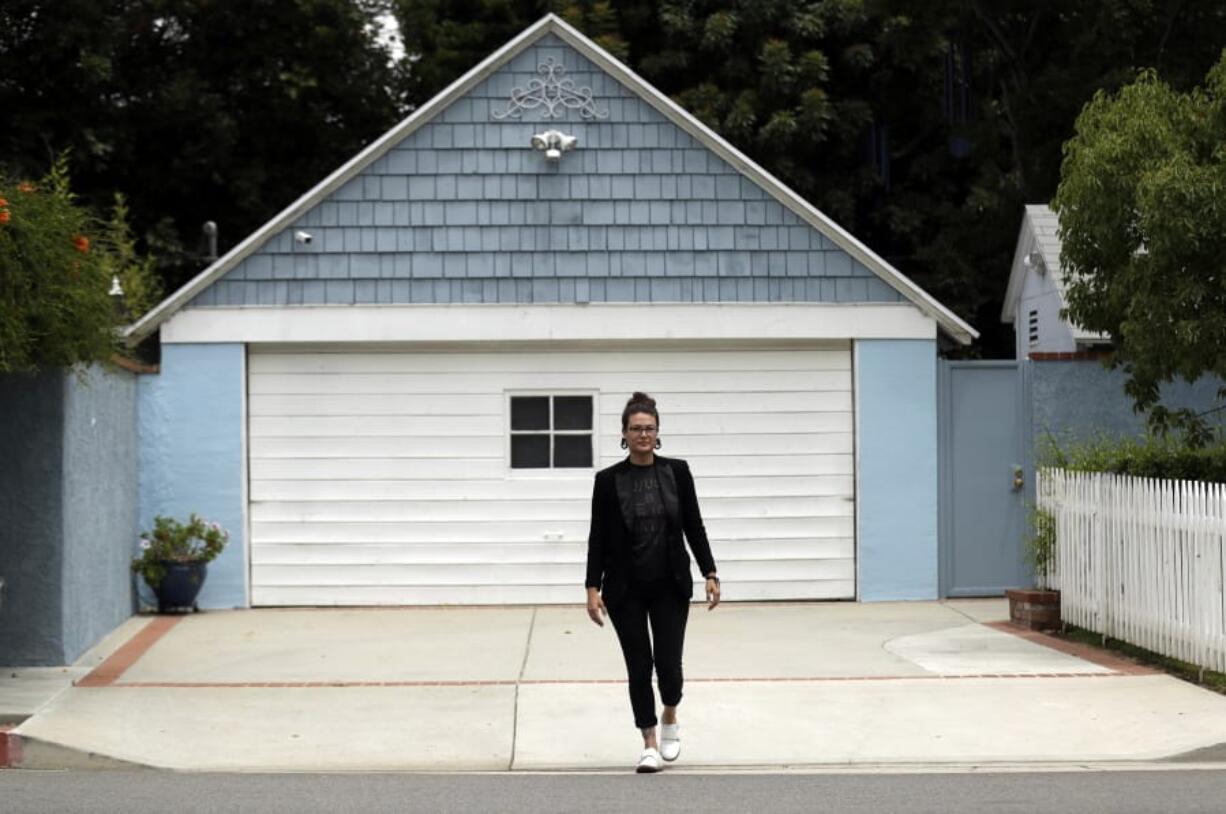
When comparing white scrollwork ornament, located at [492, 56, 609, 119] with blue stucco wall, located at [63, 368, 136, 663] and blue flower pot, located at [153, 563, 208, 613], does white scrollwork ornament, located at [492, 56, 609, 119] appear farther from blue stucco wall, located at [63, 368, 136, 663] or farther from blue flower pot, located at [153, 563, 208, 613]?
blue flower pot, located at [153, 563, 208, 613]

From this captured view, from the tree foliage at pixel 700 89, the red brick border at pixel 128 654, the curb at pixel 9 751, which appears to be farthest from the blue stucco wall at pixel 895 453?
the tree foliage at pixel 700 89

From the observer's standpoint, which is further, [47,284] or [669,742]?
[47,284]

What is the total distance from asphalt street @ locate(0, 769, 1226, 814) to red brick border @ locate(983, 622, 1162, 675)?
2881 millimetres

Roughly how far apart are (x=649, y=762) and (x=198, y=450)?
7783 mm

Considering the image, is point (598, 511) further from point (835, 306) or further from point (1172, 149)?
point (835, 306)

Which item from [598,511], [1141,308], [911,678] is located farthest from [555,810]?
[1141,308]

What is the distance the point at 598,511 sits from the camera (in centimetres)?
909

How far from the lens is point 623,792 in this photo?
848 centimetres

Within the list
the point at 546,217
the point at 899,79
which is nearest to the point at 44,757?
the point at 546,217

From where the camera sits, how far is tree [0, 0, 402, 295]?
25719 millimetres

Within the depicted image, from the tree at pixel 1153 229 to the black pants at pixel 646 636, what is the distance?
453 centimetres

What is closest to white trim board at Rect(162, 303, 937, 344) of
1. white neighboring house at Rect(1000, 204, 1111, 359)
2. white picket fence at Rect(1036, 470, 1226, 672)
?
white picket fence at Rect(1036, 470, 1226, 672)

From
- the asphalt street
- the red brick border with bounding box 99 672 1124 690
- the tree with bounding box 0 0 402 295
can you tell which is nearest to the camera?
the asphalt street

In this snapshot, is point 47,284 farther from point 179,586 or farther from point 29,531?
point 179,586
